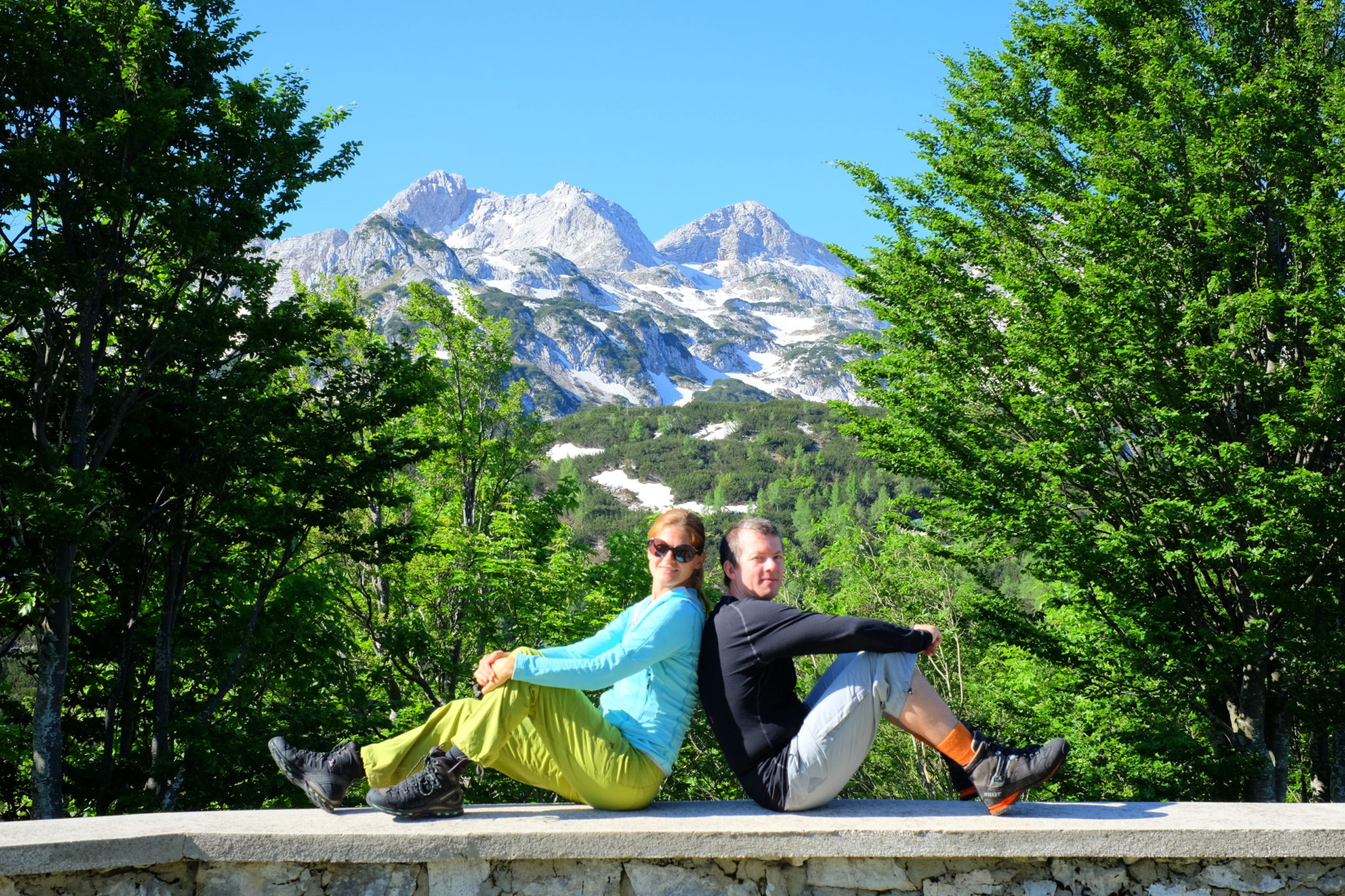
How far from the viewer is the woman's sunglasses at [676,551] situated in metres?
3.90

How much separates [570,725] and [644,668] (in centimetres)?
36

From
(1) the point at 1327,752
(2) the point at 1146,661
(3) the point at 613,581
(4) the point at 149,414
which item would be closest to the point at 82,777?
(4) the point at 149,414

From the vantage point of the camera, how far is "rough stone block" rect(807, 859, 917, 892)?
3496 millimetres

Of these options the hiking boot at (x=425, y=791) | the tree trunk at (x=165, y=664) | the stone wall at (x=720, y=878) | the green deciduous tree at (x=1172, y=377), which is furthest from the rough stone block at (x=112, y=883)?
the tree trunk at (x=165, y=664)

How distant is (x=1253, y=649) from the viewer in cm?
947

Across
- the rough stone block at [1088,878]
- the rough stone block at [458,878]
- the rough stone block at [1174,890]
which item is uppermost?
the rough stone block at [458,878]

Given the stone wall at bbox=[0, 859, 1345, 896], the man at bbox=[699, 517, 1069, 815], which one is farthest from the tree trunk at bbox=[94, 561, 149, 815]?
the man at bbox=[699, 517, 1069, 815]

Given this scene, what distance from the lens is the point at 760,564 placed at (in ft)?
12.8

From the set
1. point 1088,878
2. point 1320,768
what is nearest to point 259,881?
point 1088,878

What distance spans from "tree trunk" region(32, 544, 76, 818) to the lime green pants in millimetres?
7315

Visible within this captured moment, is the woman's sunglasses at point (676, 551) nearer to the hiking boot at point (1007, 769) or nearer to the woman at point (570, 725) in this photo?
the woman at point (570, 725)

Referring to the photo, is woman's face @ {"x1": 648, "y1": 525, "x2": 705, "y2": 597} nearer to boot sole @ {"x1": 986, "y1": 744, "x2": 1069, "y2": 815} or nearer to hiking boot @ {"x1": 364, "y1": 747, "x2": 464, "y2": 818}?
hiking boot @ {"x1": 364, "y1": 747, "x2": 464, "y2": 818}

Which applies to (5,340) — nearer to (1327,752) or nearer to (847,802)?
(847,802)

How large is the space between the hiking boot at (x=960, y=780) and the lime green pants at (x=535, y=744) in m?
1.17
